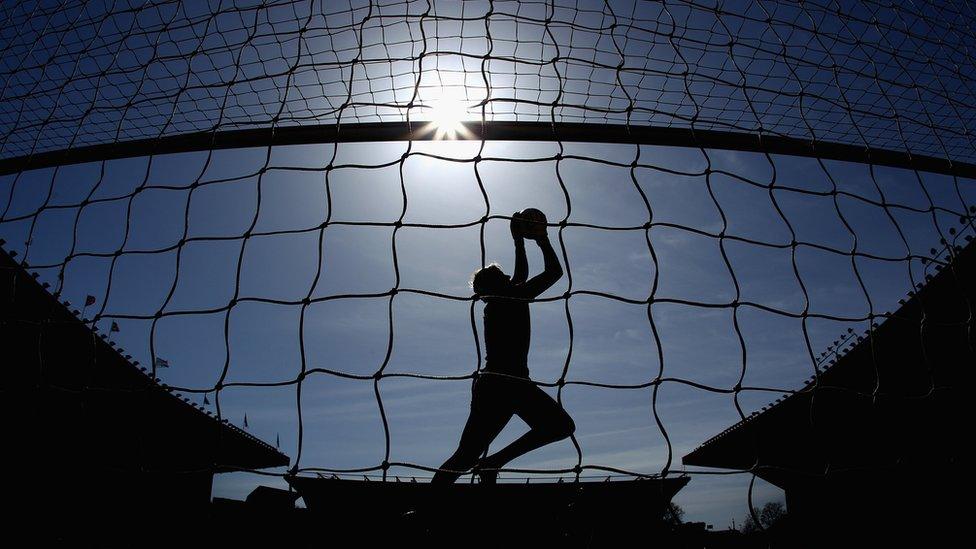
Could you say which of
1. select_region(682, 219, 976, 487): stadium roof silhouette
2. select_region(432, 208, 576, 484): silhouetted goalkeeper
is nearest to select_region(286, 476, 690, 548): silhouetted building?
select_region(432, 208, 576, 484): silhouetted goalkeeper

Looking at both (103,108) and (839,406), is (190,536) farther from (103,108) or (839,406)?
(839,406)

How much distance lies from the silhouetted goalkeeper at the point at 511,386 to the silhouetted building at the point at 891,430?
0.84 metres

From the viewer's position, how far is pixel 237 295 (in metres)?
2.17

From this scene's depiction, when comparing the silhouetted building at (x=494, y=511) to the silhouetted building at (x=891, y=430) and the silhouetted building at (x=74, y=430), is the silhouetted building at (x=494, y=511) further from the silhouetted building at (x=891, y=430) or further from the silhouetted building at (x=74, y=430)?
the silhouetted building at (x=74, y=430)

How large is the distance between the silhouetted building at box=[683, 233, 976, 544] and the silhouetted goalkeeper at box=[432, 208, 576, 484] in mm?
840

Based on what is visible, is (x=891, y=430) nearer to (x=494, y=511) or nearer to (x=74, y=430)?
(x=494, y=511)

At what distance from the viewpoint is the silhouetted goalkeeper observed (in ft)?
7.76

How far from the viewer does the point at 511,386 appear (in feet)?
7.94

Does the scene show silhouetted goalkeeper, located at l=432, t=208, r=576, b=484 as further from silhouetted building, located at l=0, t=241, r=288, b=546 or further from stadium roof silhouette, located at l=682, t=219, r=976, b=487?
silhouetted building, located at l=0, t=241, r=288, b=546

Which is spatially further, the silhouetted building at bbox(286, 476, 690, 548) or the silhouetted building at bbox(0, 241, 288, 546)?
the silhouetted building at bbox(0, 241, 288, 546)

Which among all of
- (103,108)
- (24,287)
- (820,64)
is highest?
(24,287)

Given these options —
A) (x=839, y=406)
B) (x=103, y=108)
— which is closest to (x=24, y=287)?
(x=103, y=108)

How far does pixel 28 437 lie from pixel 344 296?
1046cm

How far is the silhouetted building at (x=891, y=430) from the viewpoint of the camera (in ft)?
8.00
